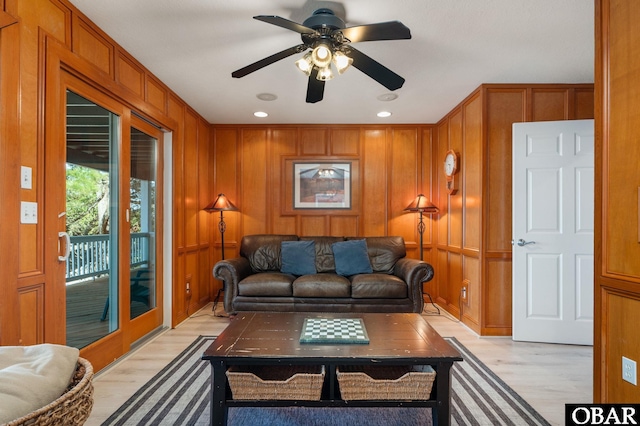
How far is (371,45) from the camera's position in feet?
8.27

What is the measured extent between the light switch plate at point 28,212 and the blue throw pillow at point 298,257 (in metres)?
2.45

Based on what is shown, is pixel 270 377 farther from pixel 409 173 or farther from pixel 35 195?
pixel 409 173

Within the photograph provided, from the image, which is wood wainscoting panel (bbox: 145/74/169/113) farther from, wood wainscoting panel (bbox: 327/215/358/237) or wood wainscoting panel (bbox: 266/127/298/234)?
wood wainscoting panel (bbox: 327/215/358/237)

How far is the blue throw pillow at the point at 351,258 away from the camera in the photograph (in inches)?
151

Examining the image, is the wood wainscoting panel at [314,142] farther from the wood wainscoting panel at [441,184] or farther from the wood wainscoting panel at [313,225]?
the wood wainscoting panel at [441,184]

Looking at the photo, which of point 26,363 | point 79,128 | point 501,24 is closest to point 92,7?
point 79,128

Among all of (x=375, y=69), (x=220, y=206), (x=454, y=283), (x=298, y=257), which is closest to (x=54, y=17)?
(x=375, y=69)

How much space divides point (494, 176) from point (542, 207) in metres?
0.50

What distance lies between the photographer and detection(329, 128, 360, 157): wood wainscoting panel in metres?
4.56

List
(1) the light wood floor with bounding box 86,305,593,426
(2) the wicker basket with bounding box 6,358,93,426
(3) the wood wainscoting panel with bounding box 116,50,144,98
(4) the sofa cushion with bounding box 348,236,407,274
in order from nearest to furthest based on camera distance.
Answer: (2) the wicker basket with bounding box 6,358,93,426 < (1) the light wood floor with bounding box 86,305,593,426 < (3) the wood wainscoting panel with bounding box 116,50,144,98 < (4) the sofa cushion with bounding box 348,236,407,274

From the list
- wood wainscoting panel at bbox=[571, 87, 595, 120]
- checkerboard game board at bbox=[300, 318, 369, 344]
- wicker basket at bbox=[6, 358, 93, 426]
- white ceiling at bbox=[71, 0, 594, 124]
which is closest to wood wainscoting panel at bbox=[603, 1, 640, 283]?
white ceiling at bbox=[71, 0, 594, 124]

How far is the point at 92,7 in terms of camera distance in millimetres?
2100

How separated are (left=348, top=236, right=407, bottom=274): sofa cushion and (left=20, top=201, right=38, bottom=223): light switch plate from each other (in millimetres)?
3151

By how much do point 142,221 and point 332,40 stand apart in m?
2.37
